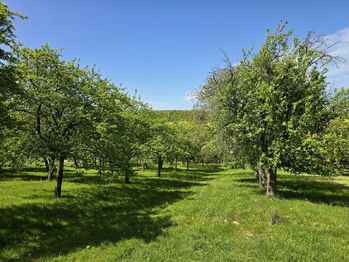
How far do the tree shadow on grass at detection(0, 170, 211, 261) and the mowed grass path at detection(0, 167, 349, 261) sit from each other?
4 centimetres

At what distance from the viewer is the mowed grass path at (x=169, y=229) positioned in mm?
11008

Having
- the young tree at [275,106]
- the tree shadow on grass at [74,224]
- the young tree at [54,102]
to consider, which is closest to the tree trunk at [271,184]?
the young tree at [275,106]

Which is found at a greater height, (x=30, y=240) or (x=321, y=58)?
(x=321, y=58)

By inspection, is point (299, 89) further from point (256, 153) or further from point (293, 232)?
point (293, 232)

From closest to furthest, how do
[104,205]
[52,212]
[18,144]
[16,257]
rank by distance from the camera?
[16,257], [52,212], [18,144], [104,205]

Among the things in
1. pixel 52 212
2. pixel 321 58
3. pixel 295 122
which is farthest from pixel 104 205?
pixel 321 58

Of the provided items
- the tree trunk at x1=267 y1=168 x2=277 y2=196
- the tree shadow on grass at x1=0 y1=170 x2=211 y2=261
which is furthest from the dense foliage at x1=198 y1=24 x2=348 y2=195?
the tree shadow on grass at x1=0 y1=170 x2=211 y2=261

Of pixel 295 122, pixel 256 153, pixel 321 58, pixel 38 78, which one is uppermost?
pixel 321 58

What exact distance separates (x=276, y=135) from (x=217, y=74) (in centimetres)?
1241

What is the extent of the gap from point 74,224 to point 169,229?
5165mm

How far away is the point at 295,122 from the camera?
21.9 m

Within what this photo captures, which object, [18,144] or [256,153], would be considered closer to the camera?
[18,144]

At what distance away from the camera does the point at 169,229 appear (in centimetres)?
1409

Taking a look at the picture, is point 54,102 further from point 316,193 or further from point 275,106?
point 316,193
